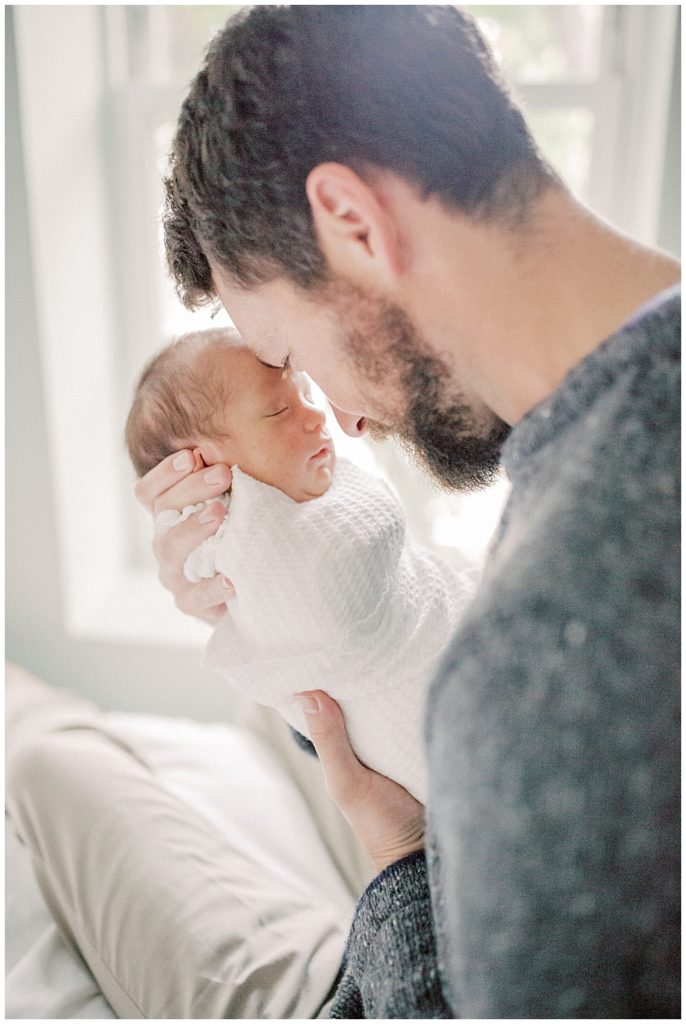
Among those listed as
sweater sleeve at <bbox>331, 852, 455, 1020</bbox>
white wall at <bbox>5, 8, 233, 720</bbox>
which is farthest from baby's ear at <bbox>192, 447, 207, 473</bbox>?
white wall at <bbox>5, 8, 233, 720</bbox>

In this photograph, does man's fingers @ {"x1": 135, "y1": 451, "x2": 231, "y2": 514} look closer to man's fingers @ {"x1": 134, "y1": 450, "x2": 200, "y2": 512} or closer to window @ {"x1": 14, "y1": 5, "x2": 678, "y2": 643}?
man's fingers @ {"x1": 134, "y1": 450, "x2": 200, "y2": 512}

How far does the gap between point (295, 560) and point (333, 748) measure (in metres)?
0.23

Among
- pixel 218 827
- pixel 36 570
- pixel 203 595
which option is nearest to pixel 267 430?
pixel 203 595

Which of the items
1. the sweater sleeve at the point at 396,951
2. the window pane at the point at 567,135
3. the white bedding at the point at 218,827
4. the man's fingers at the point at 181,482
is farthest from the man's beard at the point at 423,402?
the window pane at the point at 567,135

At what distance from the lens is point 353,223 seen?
83 centimetres

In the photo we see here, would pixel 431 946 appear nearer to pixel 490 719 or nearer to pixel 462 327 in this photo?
pixel 490 719

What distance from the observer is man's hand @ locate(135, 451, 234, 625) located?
3.59 ft

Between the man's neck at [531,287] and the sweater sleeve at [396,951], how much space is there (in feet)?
1.64

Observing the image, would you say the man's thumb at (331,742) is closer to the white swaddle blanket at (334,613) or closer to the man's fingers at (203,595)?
the white swaddle blanket at (334,613)

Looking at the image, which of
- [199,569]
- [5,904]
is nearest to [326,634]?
[199,569]

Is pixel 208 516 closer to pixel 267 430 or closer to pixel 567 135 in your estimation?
pixel 267 430

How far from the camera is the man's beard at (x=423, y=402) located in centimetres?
91

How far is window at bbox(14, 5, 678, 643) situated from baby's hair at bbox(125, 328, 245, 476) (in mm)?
836

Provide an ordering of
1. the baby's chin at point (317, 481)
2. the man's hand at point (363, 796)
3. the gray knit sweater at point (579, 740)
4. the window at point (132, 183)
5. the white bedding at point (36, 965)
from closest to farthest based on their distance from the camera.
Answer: the gray knit sweater at point (579, 740)
the man's hand at point (363, 796)
the baby's chin at point (317, 481)
the white bedding at point (36, 965)
the window at point (132, 183)
